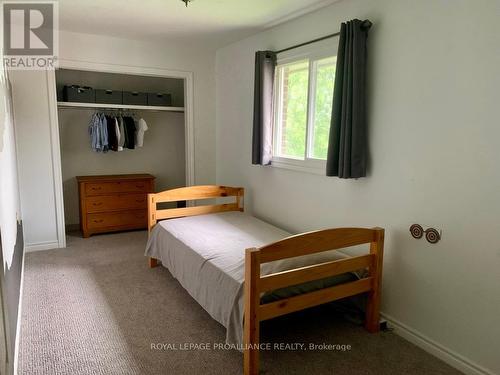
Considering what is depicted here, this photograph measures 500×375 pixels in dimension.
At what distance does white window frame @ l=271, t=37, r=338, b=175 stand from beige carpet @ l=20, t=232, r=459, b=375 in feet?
3.69

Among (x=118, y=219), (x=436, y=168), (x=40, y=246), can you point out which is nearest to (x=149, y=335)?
(x=436, y=168)

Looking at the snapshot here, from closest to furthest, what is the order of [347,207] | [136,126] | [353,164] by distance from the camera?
[353,164]
[347,207]
[136,126]

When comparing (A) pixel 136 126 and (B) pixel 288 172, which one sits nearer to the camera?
(B) pixel 288 172

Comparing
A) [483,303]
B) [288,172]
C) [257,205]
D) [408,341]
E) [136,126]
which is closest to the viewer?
[483,303]

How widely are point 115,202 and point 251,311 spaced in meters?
3.07

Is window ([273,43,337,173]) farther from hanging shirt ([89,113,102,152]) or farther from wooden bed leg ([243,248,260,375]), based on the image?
hanging shirt ([89,113,102,152])

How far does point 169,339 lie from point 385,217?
5.18ft

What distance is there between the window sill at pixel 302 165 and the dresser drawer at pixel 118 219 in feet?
6.73

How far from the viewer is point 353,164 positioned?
2.40 metres

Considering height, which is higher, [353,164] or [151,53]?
[151,53]

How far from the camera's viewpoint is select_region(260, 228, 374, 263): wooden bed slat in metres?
1.85

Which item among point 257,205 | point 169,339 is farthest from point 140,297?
point 257,205

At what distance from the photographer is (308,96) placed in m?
2.97

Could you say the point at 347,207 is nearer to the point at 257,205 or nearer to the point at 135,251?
the point at 257,205
